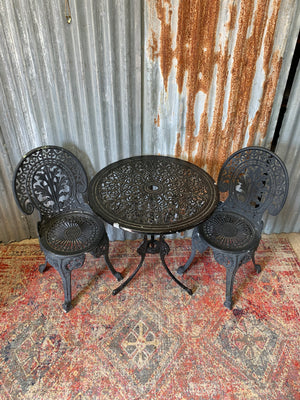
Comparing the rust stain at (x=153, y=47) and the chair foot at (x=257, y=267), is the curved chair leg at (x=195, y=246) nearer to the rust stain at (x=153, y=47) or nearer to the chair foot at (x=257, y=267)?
the chair foot at (x=257, y=267)

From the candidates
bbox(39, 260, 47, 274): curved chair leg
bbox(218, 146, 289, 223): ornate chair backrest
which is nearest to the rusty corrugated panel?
bbox(218, 146, 289, 223): ornate chair backrest

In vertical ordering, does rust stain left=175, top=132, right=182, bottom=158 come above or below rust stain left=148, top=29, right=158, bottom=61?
below

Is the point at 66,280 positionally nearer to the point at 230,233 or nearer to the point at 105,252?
the point at 105,252

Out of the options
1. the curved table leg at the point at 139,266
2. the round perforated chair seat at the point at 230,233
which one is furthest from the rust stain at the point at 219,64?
the curved table leg at the point at 139,266

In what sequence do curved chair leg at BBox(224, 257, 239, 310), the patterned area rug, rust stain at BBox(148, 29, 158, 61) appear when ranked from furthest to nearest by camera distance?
curved chair leg at BBox(224, 257, 239, 310), rust stain at BBox(148, 29, 158, 61), the patterned area rug

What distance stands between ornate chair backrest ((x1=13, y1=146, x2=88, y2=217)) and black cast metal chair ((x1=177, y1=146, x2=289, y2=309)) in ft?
3.73

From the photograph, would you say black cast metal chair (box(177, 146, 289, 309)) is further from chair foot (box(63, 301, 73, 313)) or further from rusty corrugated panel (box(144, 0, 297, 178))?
chair foot (box(63, 301, 73, 313))

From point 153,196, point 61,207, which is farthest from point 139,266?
point 61,207

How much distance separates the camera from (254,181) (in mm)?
2604

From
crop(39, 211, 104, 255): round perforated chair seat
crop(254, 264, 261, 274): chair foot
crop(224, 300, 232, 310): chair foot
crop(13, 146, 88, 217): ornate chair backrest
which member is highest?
crop(13, 146, 88, 217): ornate chair backrest

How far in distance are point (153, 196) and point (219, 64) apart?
3.85 feet

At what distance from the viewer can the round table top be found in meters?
2.03

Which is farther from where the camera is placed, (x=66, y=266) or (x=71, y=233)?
(x=71, y=233)

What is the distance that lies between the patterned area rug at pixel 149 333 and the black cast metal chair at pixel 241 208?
0.22 metres
